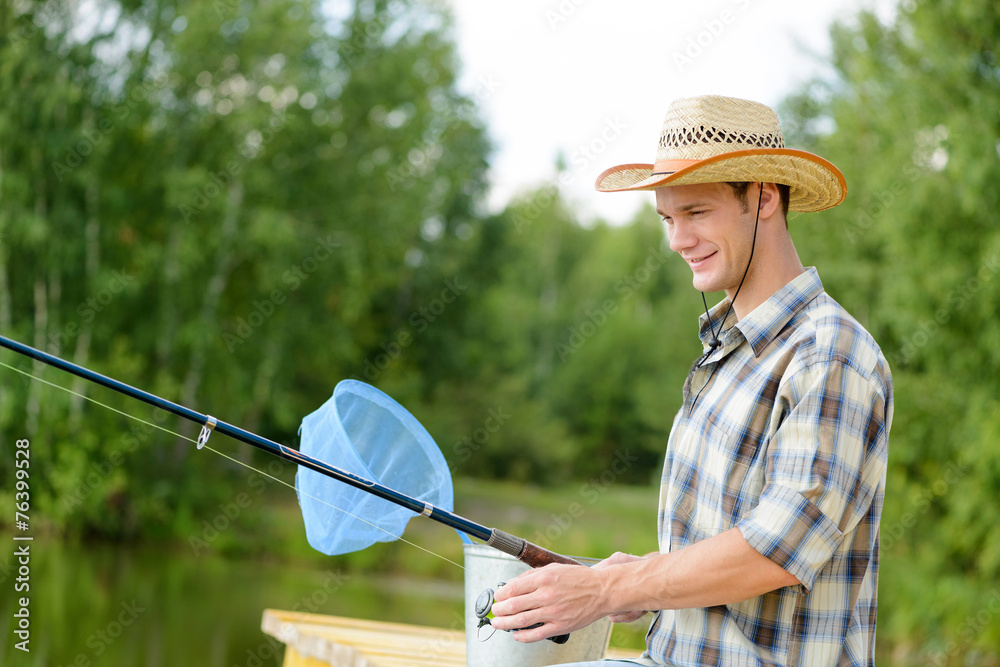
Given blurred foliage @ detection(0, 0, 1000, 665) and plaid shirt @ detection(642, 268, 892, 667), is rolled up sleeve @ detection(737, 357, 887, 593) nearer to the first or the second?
plaid shirt @ detection(642, 268, 892, 667)

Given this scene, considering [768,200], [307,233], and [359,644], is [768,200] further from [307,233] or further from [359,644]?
[307,233]

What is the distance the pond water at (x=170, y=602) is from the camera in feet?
23.4

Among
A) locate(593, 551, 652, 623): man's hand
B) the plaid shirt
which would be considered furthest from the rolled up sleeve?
locate(593, 551, 652, 623): man's hand

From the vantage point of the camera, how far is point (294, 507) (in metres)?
14.4

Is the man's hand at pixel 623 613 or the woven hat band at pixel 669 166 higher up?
the woven hat band at pixel 669 166

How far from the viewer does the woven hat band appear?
175 centimetres

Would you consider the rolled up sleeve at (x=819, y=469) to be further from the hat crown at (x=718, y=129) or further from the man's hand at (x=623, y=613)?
the hat crown at (x=718, y=129)

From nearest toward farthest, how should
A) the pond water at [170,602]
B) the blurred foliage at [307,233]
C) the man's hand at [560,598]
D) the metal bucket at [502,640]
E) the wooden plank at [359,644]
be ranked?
1. the man's hand at [560,598]
2. the metal bucket at [502,640]
3. the wooden plank at [359,644]
4. the pond water at [170,602]
5. the blurred foliage at [307,233]

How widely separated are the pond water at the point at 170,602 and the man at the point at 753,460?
5.80 meters

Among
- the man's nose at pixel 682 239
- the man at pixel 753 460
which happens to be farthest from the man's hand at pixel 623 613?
the man's nose at pixel 682 239

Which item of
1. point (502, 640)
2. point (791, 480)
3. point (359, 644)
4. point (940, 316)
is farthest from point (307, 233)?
point (791, 480)

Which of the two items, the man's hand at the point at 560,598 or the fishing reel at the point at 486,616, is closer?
the man's hand at the point at 560,598

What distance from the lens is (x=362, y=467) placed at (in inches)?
74.7

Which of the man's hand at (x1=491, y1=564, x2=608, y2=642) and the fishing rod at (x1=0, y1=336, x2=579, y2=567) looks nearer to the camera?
the man's hand at (x1=491, y1=564, x2=608, y2=642)
